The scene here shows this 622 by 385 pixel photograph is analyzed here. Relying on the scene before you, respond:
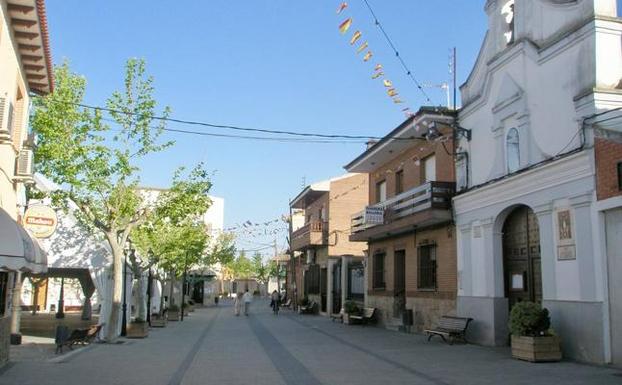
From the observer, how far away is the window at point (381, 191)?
25.8 meters

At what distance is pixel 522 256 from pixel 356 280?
16615mm

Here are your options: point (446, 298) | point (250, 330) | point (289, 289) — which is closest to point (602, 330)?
point (446, 298)

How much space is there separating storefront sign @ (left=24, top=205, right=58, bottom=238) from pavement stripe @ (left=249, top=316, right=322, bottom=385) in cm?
597

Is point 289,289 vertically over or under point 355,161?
under

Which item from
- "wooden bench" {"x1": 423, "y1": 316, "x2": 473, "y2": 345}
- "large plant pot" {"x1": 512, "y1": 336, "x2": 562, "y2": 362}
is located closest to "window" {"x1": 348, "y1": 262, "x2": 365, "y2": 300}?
"wooden bench" {"x1": 423, "y1": 316, "x2": 473, "y2": 345}

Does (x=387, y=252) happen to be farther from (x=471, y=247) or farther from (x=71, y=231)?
(x=71, y=231)

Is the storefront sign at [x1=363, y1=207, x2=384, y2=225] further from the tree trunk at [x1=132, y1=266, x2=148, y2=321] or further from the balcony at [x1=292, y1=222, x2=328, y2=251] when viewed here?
the balcony at [x1=292, y1=222, x2=328, y2=251]

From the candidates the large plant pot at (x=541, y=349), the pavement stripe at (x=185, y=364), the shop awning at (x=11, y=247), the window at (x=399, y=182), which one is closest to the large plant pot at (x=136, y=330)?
the pavement stripe at (x=185, y=364)

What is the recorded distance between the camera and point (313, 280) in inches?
1597

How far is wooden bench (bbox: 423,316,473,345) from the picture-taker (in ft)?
55.6

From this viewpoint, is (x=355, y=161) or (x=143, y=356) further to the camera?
(x=355, y=161)

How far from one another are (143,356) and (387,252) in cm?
1259

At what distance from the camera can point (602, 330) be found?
476 inches

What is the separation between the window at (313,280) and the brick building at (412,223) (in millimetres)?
12320
